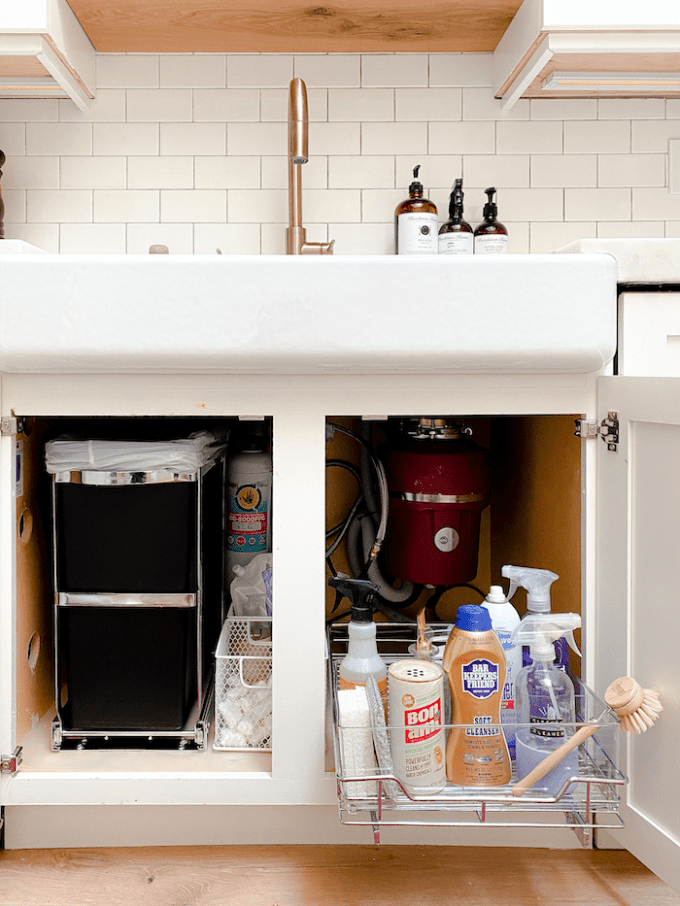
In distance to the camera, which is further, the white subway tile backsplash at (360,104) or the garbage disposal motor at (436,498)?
the white subway tile backsplash at (360,104)

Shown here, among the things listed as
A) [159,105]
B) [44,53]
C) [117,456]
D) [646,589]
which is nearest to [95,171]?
[159,105]

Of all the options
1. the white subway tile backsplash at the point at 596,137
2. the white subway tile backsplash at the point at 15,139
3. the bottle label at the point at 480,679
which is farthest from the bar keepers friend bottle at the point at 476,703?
the white subway tile backsplash at the point at 15,139

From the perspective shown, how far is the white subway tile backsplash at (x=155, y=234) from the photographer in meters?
1.65

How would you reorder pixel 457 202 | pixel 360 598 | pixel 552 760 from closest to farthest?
1. pixel 552 760
2. pixel 360 598
3. pixel 457 202

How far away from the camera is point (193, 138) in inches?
64.6

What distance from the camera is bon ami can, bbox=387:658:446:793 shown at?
0.87 meters

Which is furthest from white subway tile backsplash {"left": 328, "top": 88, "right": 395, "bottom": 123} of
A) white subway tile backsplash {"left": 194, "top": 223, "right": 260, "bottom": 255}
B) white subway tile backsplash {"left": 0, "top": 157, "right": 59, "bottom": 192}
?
white subway tile backsplash {"left": 0, "top": 157, "right": 59, "bottom": 192}

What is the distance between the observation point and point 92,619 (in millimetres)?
1110

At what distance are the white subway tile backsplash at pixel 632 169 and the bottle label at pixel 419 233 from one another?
451mm

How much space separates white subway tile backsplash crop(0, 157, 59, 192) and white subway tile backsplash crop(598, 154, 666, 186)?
1.26 m

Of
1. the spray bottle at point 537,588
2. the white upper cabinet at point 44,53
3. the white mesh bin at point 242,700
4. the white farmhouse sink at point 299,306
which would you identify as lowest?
the white mesh bin at point 242,700

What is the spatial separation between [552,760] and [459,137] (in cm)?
136

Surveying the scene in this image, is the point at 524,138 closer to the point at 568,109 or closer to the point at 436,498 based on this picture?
the point at 568,109

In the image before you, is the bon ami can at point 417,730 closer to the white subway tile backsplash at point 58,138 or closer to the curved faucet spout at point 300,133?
the curved faucet spout at point 300,133
